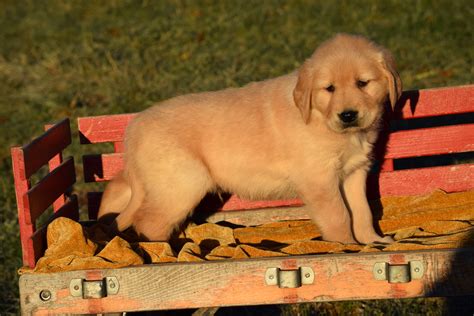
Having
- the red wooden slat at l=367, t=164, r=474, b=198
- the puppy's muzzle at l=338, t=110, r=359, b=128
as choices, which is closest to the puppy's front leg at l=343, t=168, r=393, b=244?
the red wooden slat at l=367, t=164, r=474, b=198

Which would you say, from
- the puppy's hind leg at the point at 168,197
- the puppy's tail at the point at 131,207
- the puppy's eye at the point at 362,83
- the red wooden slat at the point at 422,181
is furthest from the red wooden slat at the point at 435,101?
the puppy's tail at the point at 131,207

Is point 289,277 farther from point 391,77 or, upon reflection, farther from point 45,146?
point 45,146

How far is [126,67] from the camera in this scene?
31.6 feet

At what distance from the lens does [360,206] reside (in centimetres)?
504

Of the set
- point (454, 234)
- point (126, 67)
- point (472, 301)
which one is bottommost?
point (472, 301)

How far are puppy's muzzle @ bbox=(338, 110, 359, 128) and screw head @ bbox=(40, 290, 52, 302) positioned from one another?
1688 millimetres

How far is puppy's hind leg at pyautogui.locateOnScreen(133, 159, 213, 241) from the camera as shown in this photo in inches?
191

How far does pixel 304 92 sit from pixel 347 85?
24 centimetres

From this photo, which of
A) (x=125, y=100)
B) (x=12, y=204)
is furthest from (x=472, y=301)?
(x=125, y=100)

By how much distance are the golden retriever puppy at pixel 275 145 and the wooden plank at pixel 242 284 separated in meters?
0.88

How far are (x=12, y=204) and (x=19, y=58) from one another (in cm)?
388

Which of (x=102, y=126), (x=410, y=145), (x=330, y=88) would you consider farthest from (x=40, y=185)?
(x=410, y=145)

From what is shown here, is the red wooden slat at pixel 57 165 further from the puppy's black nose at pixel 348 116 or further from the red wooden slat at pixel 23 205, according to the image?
the puppy's black nose at pixel 348 116

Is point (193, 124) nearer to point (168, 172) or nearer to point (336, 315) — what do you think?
point (168, 172)
